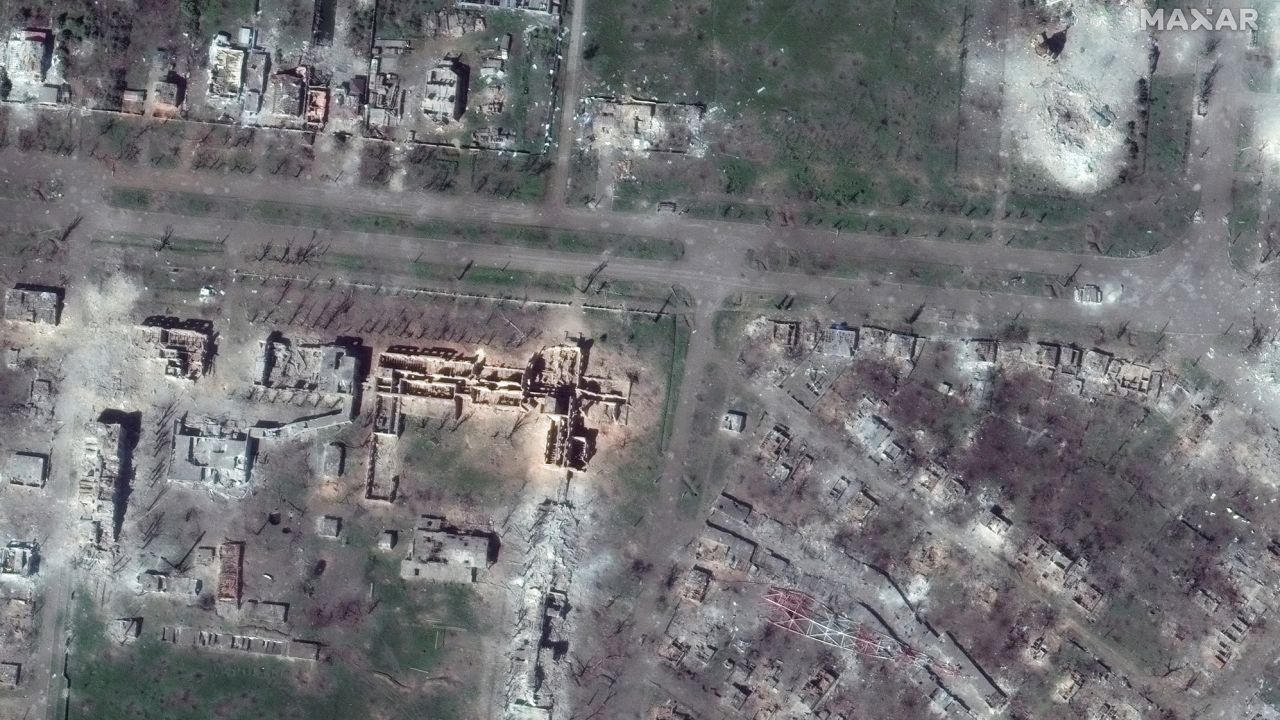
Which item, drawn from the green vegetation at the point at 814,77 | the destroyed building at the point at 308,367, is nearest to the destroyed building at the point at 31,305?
the destroyed building at the point at 308,367

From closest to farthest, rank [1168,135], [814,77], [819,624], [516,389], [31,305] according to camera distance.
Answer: [31,305], [516,389], [819,624], [814,77], [1168,135]

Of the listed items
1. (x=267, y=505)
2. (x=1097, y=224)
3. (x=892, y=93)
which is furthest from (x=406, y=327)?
(x=1097, y=224)

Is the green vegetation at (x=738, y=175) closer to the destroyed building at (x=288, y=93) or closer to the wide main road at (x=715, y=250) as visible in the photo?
the wide main road at (x=715, y=250)

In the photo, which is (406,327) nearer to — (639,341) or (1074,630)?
(639,341)

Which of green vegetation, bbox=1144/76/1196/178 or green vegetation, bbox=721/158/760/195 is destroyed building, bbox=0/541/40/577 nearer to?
green vegetation, bbox=721/158/760/195

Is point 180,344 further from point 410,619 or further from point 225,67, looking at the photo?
point 410,619

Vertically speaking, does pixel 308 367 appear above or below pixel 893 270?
below
